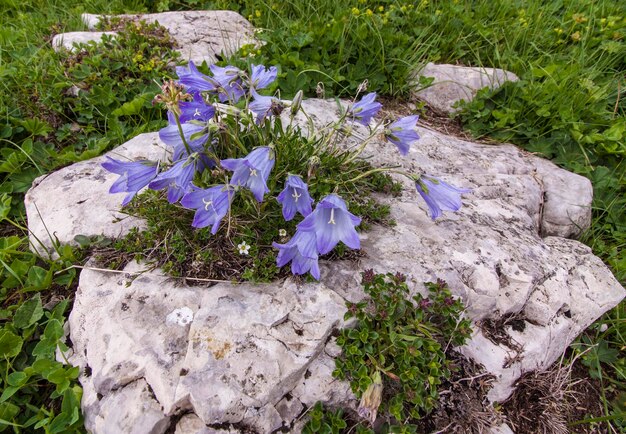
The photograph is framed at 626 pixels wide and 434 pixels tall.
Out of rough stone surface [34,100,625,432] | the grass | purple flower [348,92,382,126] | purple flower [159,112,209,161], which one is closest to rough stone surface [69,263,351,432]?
rough stone surface [34,100,625,432]

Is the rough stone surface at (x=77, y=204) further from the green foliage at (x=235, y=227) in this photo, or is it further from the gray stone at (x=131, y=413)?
the gray stone at (x=131, y=413)

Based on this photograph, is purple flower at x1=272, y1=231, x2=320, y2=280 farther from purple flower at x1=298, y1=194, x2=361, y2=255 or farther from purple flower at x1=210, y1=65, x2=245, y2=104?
purple flower at x1=210, y1=65, x2=245, y2=104

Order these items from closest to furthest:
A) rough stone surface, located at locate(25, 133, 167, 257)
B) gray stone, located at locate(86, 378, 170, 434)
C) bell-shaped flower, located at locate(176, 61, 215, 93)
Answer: gray stone, located at locate(86, 378, 170, 434)
bell-shaped flower, located at locate(176, 61, 215, 93)
rough stone surface, located at locate(25, 133, 167, 257)

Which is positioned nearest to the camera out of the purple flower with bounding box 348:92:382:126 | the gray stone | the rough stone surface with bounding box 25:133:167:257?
the gray stone

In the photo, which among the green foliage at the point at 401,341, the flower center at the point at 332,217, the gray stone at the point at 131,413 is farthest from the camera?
the green foliage at the point at 401,341

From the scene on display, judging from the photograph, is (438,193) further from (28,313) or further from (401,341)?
(28,313)

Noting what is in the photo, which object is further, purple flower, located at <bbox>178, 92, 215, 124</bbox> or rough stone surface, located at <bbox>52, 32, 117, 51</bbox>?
rough stone surface, located at <bbox>52, 32, 117, 51</bbox>

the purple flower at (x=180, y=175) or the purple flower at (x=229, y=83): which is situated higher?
the purple flower at (x=229, y=83)

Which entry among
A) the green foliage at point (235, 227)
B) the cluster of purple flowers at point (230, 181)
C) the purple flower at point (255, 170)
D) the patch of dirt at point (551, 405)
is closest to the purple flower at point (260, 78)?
the cluster of purple flowers at point (230, 181)

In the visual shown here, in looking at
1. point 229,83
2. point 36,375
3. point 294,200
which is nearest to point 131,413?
point 36,375
